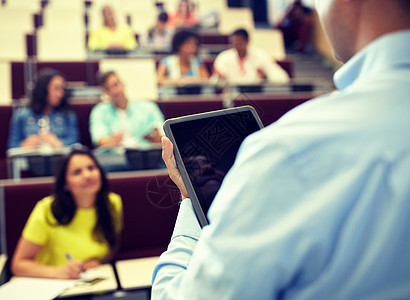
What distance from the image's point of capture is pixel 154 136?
159 cm

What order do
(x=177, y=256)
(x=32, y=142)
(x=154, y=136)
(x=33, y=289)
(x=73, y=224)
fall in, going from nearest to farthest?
1. (x=177, y=256)
2. (x=33, y=289)
3. (x=73, y=224)
4. (x=154, y=136)
5. (x=32, y=142)

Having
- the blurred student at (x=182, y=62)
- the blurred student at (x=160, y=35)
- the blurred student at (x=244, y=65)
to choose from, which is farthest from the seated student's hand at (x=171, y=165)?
the blurred student at (x=160, y=35)

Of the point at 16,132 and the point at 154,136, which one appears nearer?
the point at 154,136

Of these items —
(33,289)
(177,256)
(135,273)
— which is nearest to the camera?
(177,256)

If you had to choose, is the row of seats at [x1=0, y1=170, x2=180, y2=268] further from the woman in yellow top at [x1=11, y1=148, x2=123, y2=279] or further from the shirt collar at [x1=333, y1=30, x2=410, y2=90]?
the shirt collar at [x1=333, y1=30, x2=410, y2=90]

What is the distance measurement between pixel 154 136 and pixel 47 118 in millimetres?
496

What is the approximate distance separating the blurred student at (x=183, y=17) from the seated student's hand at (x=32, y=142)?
192cm

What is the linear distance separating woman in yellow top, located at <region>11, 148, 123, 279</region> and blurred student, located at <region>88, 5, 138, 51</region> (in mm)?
1832

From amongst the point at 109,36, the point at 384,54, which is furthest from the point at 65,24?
the point at 384,54

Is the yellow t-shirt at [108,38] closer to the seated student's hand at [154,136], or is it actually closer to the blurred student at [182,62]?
the blurred student at [182,62]

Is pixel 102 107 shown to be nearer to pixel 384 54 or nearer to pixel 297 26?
pixel 384 54

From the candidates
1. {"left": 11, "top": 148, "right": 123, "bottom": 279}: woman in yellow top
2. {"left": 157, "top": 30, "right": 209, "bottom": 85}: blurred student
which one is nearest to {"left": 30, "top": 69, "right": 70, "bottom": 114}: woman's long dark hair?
{"left": 157, "top": 30, "right": 209, "bottom": 85}: blurred student

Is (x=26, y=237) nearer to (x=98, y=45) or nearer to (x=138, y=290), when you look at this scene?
(x=138, y=290)

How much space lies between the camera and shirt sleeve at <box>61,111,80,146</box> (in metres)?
1.81
